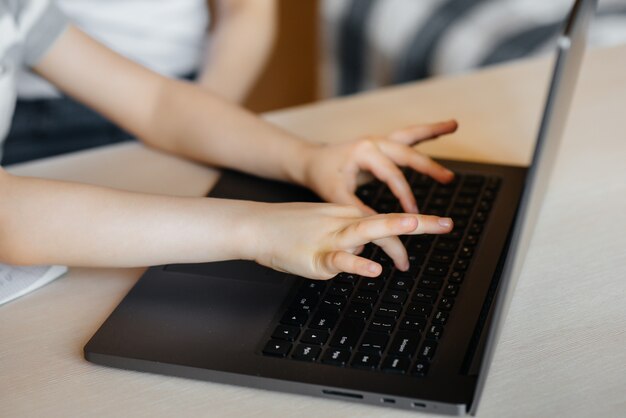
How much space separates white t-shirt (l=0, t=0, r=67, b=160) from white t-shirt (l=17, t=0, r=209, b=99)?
26 cm

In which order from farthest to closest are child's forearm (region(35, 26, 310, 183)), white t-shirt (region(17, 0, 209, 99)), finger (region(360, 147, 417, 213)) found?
1. white t-shirt (region(17, 0, 209, 99))
2. child's forearm (region(35, 26, 310, 183))
3. finger (region(360, 147, 417, 213))

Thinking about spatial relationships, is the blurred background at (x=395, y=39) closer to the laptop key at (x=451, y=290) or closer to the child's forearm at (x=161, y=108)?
the child's forearm at (x=161, y=108)

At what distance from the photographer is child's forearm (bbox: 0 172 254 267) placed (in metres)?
0.70

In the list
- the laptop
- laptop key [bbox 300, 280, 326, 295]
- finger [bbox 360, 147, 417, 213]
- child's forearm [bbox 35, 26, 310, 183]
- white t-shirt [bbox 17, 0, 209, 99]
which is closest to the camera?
the laptop

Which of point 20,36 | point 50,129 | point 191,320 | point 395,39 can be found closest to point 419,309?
point 191,320

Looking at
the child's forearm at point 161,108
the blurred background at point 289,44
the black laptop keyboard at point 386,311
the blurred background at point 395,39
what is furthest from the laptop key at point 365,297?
the blurred background at point 395,39

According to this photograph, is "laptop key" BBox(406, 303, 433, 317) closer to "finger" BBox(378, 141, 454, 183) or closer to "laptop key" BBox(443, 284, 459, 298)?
"laptop key" BBox(443, 284, 459, 298)

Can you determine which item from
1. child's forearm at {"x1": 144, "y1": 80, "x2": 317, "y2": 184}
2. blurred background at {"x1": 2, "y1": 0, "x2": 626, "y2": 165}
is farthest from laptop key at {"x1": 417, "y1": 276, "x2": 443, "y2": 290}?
blurred background at {"x1": 2, "y1": 0, "x2": 626, "y2": 165}

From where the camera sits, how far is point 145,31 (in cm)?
122

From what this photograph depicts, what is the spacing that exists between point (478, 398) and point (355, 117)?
0.50 metres

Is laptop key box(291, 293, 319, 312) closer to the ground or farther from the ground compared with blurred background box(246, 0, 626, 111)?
closer to the ground

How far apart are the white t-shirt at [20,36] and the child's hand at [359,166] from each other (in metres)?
0.30

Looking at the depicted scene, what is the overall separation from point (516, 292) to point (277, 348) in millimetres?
202

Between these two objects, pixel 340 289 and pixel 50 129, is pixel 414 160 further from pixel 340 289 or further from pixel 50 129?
pixel 50 129
